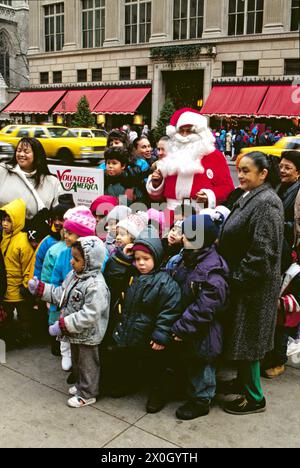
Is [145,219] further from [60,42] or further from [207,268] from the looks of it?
[60,42]

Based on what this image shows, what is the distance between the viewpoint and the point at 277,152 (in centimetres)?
1455

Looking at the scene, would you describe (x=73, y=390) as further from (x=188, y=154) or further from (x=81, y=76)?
(x=81, y=76)

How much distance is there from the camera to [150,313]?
3648mm

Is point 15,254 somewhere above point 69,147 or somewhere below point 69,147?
below

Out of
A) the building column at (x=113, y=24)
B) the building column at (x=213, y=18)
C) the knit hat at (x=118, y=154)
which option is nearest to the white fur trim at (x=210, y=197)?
the knit hat at (x=118, y=154)

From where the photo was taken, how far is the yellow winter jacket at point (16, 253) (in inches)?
180

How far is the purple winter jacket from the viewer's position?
338cm

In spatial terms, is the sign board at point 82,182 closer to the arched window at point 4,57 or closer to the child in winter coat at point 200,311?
the child in winter coat at point 200,311

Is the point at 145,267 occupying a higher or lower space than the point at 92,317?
higher

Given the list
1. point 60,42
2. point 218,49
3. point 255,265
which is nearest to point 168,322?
point 255,265

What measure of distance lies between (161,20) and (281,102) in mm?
10151

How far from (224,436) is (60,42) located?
3806 centimetres

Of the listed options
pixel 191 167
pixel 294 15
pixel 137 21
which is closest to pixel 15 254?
pixel 191 167
